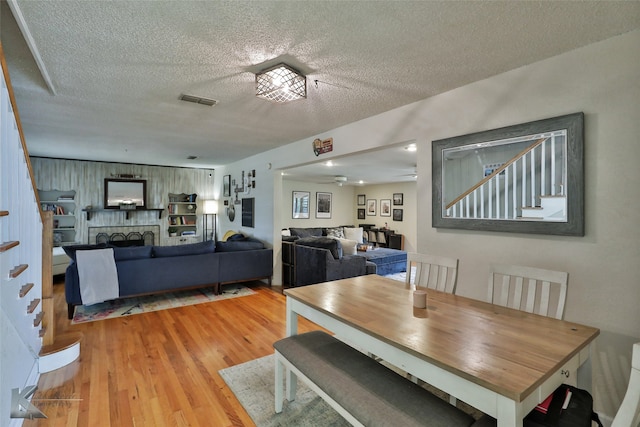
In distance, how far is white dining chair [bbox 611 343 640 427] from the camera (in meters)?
0.84

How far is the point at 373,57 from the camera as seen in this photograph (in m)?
1.99

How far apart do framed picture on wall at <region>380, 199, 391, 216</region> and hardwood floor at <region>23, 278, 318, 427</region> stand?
5.98 metres

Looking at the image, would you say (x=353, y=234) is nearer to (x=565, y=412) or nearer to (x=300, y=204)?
(x=300, y=204)

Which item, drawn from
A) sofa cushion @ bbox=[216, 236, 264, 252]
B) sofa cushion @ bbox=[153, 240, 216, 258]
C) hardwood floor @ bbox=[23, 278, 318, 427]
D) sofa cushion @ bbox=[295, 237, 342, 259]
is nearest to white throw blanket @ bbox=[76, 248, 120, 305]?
hardwood floor @ bbox=[23, 278, 318, 427]

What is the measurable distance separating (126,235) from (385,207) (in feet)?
22.8

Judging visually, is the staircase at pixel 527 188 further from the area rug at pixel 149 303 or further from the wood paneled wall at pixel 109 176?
the wood paneled wall at pixel 109 176

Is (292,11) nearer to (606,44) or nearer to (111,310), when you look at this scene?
(606,44)

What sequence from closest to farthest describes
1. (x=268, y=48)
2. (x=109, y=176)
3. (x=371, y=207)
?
1. (x=268, y=48)
2. (x=109, y=176)
3. (x=371, y=207)

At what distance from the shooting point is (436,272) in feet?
7.48

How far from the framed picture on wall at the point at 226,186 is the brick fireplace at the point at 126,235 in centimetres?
187

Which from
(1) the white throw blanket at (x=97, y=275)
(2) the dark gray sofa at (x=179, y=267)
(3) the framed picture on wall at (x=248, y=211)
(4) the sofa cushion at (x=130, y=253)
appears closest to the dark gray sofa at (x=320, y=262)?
(2) the dark gray sofa at (x=179, y=267)

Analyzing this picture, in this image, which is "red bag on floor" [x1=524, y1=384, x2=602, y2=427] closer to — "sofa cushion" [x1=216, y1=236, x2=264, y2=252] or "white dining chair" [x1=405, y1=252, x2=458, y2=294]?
"white dining chair" [x1=405, y1=252, x2=458, y2=294]

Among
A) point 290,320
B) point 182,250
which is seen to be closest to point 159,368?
point 290,320

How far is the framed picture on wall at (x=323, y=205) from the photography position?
9312 mm
